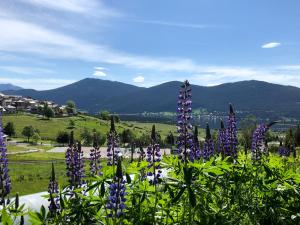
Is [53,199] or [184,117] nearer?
[53,199]

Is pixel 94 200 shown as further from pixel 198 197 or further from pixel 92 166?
pixel 92 166

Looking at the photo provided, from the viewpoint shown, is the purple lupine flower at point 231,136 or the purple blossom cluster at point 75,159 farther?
the purple lupine flower at point 231,136

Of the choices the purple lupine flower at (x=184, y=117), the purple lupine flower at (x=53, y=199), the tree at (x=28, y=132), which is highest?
the purple lupine flower at (x=184, y=117)

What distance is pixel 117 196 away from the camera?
15.4 ft

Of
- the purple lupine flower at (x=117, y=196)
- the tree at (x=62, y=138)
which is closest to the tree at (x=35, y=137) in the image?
the tree at (x=62, y=138)

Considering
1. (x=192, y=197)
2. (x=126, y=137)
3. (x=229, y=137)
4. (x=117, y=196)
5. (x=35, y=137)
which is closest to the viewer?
(x=192, y=197)

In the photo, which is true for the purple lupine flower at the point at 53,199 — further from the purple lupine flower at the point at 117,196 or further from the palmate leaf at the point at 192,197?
the palmate leaf at the point at 192,197

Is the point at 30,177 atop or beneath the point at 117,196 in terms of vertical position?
beneath

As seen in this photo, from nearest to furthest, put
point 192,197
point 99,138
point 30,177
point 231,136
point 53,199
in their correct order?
point 192,197, point 53,199, point 231,136, point 30,177, point 99,138

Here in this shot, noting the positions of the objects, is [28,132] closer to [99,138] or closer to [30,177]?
[99,138]

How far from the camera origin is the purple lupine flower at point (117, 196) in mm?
4586

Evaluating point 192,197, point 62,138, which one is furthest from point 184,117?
point 62,138

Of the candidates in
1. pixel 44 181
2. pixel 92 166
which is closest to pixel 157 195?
pixel 92 166

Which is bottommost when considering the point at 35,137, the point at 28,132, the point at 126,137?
the point at 35,137
